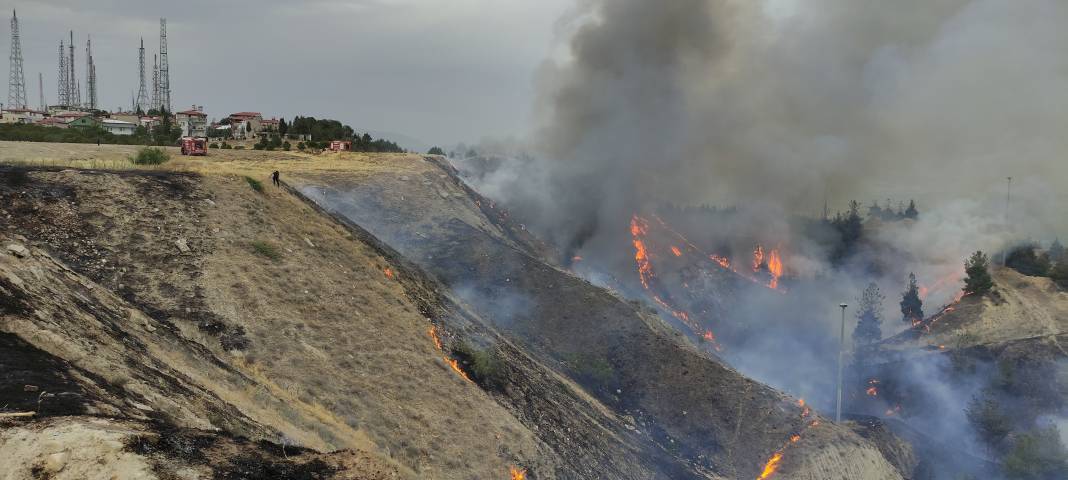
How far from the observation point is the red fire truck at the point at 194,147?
48.0 m

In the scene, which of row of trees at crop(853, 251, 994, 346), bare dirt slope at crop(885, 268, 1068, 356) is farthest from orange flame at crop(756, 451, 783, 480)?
row of trees at crop(853, 251, 994, 346)

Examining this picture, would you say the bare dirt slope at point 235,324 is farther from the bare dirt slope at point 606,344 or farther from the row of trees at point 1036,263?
the row of trees at point 1036,263

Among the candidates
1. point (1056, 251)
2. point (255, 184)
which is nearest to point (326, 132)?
point (255, 184)

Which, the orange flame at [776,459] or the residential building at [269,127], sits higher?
the residential building at [269,127]

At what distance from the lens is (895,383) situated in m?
61.2

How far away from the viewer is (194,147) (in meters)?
48.3

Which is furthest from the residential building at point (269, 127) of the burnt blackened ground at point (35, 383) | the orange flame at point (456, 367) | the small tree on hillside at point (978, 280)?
the small tree on hillside at point (978, 280)

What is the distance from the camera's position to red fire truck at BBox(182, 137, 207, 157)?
4800cm

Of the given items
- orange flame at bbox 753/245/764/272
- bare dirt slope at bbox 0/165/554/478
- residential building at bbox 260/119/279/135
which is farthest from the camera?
orange flame at bbox 753/245/764/272

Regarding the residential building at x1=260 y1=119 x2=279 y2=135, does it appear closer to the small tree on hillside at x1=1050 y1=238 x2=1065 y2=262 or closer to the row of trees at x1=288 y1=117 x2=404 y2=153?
the row of trees at x1=288 y1=117 x2=404 y2=153

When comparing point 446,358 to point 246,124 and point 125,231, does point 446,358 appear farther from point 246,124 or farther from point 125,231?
point 246,124

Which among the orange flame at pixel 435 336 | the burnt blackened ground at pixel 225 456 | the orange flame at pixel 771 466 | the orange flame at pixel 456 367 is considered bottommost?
the orange flame at pixel 771 466

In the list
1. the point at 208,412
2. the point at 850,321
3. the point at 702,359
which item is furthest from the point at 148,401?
the point at 850,321

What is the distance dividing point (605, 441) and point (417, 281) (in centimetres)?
1095
